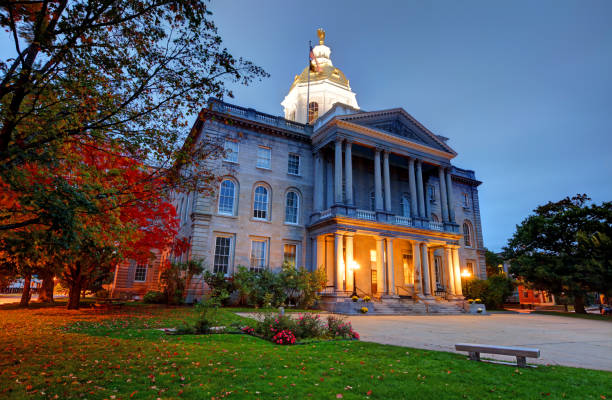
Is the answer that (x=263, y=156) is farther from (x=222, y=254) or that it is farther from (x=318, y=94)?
(x=318, y=94)

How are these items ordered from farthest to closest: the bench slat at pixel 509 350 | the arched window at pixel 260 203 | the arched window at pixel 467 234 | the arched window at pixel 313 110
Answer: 1. the arched window at pixel 313 110
2. the arched window at pixel 467 234
3. the arched window at pixel 260 203
4. the bench slat at pixel 509 350

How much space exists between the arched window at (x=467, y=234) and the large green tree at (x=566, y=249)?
5834mm

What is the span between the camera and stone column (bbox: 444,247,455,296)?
2814 cm

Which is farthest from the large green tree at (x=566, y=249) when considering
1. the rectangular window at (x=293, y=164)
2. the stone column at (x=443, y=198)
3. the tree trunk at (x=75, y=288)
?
the tree trunk at (x=75, y=288)

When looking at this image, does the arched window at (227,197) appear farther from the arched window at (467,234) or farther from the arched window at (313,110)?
the arched window at (467,234)

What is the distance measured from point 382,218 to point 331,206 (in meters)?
4.22

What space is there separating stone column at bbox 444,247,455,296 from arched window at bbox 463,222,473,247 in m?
10.5

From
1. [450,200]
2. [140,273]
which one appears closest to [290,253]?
[450,200]

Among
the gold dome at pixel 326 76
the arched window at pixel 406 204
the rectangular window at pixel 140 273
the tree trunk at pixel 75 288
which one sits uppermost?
the gold dome at pixel 326 76

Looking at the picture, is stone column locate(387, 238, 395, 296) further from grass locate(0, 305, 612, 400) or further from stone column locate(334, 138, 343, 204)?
grass locate(0, 305, 612, 400)

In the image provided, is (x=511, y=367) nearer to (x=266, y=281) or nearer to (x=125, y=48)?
(x=125, y=48)

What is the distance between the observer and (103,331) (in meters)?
10.3

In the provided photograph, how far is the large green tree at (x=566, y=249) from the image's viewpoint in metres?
25.4

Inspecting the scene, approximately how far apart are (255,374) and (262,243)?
2027 cm
